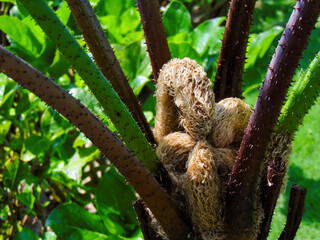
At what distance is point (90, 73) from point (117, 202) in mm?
814

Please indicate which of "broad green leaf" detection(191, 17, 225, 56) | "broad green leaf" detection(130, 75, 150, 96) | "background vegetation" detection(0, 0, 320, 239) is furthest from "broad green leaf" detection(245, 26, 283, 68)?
"broad green leaf" detection(130, 75, 150, 96)

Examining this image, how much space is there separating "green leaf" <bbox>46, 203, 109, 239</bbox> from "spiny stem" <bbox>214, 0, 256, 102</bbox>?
663 millimetres

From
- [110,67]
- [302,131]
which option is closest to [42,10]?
[110,67]

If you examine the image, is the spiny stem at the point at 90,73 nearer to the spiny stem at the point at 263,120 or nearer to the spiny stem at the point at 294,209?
the spiny stem at the point at 263,120

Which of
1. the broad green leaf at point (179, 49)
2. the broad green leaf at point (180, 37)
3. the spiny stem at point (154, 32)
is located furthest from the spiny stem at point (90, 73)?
the broad green leaf at point (180, 37)

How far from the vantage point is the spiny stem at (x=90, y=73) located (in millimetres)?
783

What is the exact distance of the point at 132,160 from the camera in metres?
0.82

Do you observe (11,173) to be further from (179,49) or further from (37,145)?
(179,49)

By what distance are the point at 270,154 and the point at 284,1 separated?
180 inches

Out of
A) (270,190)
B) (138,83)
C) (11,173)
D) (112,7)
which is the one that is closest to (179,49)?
(138,83)

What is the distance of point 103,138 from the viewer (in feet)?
2.56

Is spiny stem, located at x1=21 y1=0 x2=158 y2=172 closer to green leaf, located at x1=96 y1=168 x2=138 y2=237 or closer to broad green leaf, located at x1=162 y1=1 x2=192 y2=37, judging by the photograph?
green leaf, located at x1=96 y1=168 x2=138 y2=237

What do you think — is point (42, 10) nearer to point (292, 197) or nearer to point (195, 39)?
point (292, 197)

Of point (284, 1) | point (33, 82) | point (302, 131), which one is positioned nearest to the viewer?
point (33, 82)
